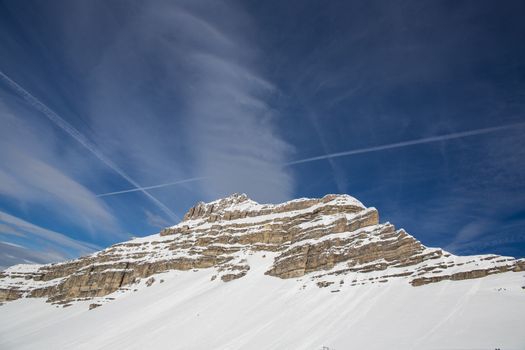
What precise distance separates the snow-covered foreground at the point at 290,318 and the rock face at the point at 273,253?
3793 millimetres

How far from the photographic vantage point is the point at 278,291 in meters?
66.0

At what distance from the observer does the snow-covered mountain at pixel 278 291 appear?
1355 inches

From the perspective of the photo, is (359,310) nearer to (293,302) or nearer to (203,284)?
(293,302)

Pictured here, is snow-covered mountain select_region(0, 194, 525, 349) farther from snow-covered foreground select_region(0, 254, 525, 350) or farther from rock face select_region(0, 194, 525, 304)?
rock face select_region(0, 194, 525, 304)

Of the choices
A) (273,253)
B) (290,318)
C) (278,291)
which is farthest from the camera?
(273,253)

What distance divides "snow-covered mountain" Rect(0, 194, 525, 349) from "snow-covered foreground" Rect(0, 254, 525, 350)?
0.74 ft

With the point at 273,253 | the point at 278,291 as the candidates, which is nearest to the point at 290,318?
the point at 278,291

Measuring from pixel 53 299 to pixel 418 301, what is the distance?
5032 inches

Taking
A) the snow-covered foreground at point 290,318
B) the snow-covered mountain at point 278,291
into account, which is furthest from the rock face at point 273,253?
the snow-covered foreground at point 290,318

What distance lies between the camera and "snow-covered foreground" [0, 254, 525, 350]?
99.7 ft

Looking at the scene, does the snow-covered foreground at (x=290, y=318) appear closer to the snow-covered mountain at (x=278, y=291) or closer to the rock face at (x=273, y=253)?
the snow-covered mountain at (x=278, y=291)

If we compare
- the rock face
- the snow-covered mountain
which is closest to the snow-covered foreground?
the snow-covered mountain

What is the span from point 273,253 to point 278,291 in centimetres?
3100

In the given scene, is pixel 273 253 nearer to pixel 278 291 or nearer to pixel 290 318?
pixel 278 291
